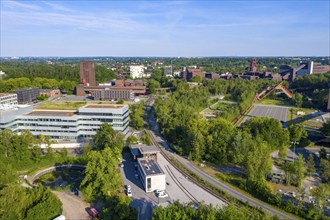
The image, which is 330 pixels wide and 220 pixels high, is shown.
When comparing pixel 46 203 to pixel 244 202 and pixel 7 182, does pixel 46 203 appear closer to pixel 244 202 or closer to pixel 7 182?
pixel 7 182

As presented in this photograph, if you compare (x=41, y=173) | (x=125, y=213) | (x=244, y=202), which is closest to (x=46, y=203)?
(x=125, y=213)

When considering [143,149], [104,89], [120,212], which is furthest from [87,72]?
[120,212]

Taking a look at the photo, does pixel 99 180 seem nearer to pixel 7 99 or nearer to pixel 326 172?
pixel 326 172

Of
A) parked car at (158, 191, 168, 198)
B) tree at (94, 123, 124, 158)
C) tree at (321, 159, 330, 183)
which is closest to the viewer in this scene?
parked car at (158, 191, 168, 198)

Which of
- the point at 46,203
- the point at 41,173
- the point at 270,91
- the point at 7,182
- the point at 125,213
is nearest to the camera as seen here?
the point at 125,213

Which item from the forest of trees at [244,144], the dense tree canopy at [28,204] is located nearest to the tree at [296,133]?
the forest of trees at [244,144]

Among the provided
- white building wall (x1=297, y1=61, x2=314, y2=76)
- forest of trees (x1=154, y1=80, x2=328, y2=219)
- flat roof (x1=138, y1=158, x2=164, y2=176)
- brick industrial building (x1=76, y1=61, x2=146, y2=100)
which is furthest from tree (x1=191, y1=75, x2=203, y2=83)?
flat roof (x1=138, y1=158, x2=164, y2=176)

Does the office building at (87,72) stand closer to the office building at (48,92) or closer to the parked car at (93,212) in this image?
the office building at (48,92)

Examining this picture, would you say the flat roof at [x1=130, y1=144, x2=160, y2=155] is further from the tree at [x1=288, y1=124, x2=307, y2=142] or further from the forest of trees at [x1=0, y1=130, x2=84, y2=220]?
the tree at [x1=288, y1=124, x2=307, y2=142]
